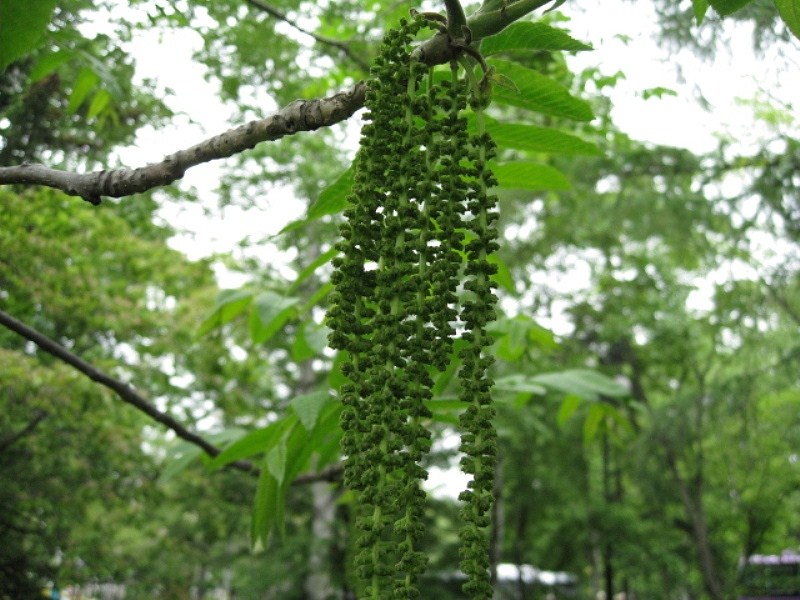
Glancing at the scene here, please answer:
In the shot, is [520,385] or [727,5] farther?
[520,385]

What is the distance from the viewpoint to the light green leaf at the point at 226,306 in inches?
102

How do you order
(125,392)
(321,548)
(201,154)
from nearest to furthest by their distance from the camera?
(201,154)
(125,392)
(321,548)

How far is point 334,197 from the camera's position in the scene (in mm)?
1537

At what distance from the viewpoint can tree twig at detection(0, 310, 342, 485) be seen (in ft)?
6.58

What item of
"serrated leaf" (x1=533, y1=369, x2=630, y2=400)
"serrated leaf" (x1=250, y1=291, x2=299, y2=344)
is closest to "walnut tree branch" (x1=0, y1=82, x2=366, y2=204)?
"serrated leaf" (x1=250, y1=291, x2=299, y2=344)

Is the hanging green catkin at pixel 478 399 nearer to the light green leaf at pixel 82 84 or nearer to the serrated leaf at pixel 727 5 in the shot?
the serrated leaf at pixel 727 5

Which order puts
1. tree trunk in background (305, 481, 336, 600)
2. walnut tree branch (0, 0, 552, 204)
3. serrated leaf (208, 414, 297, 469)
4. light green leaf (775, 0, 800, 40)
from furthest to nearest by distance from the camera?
tree trunk in background (305, 481, 336, 600)
serrated leaf (208, 414, 297, 469)
walnut tree branch (0, 0, 552, 204)
light green leaf (775, 0, 800, 40)

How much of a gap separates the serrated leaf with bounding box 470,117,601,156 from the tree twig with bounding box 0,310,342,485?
1191 millimetres

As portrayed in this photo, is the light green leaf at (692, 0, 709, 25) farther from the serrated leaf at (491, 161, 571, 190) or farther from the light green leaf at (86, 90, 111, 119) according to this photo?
the light green leaf at (86, 90, 111, 119)

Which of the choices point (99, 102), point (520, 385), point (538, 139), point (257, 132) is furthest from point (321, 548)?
point (257, 132)

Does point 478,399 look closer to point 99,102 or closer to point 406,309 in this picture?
point 406,309

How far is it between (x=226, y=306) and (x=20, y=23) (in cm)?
167

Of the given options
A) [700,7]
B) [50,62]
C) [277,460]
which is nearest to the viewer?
[700,7]

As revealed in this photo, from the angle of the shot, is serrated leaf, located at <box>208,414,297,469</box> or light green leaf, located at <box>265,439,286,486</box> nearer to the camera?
light green leaf, located at <box>265,439,286,486</box>
